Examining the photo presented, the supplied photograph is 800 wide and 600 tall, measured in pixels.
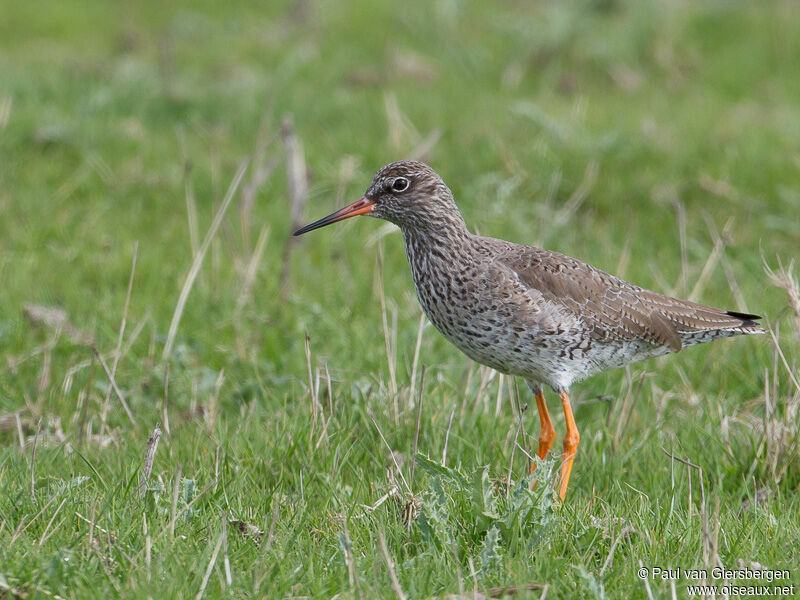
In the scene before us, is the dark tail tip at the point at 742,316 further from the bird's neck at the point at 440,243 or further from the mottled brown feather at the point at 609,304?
the bird's neck at the point at 440,243

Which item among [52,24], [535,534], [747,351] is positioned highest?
[52,24]

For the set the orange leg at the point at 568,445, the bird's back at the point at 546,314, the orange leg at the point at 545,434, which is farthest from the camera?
the orange leg at the point at 545,434

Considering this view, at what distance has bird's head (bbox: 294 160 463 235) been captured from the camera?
5344 millimetres

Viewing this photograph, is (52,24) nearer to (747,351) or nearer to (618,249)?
(618,249)

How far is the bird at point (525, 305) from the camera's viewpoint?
507cm

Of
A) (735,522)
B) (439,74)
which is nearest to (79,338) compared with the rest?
(735,522)

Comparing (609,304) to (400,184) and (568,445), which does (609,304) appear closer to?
(568,445)

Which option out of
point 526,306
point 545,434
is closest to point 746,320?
point 545,434

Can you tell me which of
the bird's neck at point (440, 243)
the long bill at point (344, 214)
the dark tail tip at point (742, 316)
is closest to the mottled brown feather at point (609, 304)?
the dark tail tip at point (742, 316)

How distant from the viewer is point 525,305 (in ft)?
16.7

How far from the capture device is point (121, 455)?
4992 millimetres

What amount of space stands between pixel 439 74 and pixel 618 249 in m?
4.71

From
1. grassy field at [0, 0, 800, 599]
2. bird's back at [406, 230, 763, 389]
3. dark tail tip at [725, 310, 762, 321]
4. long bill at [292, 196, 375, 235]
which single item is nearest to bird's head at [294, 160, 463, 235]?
long bill at [292, 196, 375, 235]

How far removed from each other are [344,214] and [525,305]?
1.01 meters
